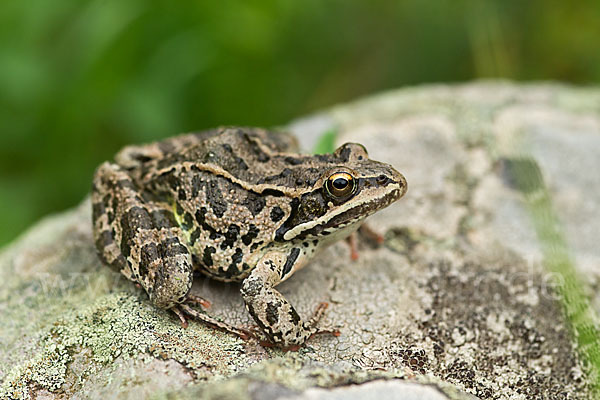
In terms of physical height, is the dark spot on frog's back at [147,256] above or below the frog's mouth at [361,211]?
below

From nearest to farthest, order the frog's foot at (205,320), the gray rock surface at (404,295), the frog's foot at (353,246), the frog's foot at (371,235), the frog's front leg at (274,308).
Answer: the gray rock surface at (404,295)
the frog's front leg at (274,308)
the frog's foot at (205,320)
the frog's foot at (353,246)
the frog's foot at (371,235)

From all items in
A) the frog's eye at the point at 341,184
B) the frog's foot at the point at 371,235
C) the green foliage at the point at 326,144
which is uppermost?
the green foliage at the point at 326,144

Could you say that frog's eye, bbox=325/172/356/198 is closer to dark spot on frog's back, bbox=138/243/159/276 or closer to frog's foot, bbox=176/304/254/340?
frog's foot, bbox=176/304/254/340

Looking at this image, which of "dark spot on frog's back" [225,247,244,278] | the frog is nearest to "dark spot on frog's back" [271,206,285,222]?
the frog

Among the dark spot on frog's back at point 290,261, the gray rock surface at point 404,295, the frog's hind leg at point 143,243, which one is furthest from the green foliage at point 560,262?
the frog's hind leg at point 143,243

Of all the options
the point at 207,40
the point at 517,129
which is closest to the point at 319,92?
the point at 207,40

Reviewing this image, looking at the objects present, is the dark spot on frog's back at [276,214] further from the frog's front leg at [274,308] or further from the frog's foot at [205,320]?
the frog's foot at [205,320]

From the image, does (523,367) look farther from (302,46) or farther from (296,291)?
(302,46)
